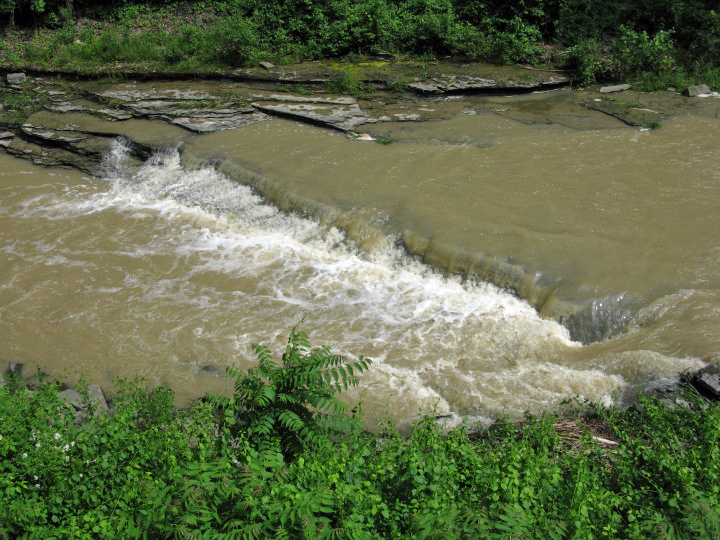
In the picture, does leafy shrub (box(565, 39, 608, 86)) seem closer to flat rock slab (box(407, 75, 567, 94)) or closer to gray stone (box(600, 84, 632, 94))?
flat rock slab (box(407, 75, 567, 94))

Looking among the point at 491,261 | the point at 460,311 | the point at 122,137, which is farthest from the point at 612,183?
the point at 122,137

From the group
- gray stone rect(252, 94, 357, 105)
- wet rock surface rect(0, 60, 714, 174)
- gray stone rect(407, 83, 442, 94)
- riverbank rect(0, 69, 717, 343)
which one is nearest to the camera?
riverbank rect(0, 69, 717, 343)

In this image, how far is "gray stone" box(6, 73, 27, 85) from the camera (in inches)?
524

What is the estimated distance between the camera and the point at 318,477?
3.39 meters

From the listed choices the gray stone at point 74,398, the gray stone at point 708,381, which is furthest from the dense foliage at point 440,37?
the gray stone at point 74,398

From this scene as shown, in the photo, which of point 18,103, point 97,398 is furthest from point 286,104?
point 97,398

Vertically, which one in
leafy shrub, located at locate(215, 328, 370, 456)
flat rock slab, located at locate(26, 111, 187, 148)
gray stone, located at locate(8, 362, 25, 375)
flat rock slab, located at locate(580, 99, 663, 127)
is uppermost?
flat rock slab, located at locate(580, 99, 663, 127)

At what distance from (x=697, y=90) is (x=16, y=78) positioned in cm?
1471

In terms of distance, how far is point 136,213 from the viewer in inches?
358

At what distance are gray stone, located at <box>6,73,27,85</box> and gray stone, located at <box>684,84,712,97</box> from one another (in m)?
14.4

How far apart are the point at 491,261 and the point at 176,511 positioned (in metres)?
4.62

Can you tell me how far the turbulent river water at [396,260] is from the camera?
18.8ft

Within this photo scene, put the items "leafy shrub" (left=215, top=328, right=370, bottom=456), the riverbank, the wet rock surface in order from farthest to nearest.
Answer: the wet rock surface < the riverbank < "leafy shrub" (left=215, top=328, right=370, bottom=456)

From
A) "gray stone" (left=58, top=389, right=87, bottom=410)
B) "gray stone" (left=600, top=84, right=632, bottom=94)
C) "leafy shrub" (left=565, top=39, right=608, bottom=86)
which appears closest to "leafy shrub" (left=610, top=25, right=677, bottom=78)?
"leafy shrub" (left=565, top=39, right=608, bottom=86)
